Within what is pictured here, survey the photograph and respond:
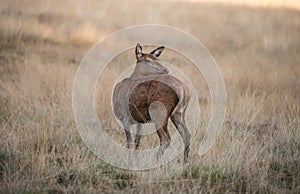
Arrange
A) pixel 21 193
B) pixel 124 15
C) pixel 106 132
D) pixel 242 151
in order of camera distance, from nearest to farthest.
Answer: pixel 21 193 < pixel 242 151 < pixel 106 132 < pixel 124 15

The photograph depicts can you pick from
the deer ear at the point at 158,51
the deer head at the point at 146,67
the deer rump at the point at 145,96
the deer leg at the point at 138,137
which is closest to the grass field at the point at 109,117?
the deer leg at the point at 138,137

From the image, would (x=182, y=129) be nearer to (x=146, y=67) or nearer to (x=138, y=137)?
(x=138, y=137)

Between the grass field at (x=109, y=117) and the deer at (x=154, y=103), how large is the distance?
1.27ft

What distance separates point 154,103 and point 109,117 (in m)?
2.04

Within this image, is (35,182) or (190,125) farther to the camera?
(190,125)

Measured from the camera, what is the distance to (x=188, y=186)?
533 centimetres

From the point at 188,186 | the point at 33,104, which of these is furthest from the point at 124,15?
the point at 188,186

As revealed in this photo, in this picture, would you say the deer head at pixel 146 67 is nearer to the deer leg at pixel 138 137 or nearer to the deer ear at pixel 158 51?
the deer ear at pixel 158 51

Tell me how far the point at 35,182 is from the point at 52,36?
356 inches

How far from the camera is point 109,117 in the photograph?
7.89 m

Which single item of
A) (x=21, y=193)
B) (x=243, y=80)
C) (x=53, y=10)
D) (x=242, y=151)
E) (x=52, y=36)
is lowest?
(x=21, y=193)

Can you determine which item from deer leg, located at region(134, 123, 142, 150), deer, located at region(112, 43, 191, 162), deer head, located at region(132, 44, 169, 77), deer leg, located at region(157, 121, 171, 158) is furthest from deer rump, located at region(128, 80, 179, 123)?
deer head, located at region(132, 44, 169, 77)

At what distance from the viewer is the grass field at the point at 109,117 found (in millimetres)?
5453

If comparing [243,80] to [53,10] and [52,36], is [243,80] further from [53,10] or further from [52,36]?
[53,10]
